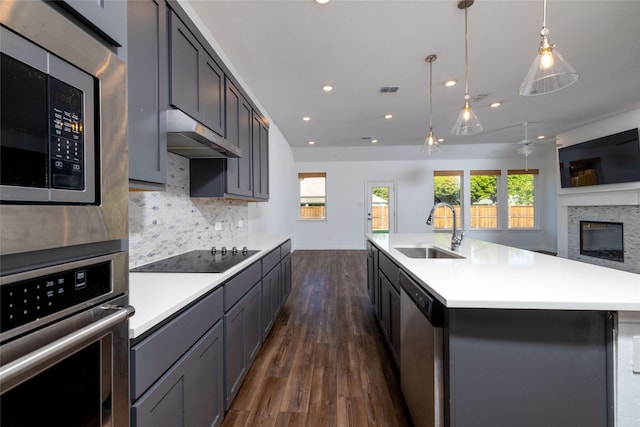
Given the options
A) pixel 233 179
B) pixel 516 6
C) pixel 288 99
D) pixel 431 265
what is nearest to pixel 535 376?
pixel 431 265

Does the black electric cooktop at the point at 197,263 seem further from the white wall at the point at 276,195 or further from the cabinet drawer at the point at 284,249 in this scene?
the white wall at the point at 276,195

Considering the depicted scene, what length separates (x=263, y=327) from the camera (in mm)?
2236

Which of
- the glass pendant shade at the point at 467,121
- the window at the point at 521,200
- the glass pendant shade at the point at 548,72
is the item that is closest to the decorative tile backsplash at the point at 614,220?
the window at the point at 521,200

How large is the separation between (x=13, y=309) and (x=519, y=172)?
9380 mm

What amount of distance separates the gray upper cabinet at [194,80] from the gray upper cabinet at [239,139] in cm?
17

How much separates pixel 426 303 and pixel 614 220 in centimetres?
595

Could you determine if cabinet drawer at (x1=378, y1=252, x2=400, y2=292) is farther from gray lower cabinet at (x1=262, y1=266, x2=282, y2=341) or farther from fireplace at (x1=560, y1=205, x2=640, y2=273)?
fireplace at (x1=560, y1=205, x2=640, y2=273)

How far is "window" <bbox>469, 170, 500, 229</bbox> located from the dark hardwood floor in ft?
18.8

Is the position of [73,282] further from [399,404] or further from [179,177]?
[399,404]

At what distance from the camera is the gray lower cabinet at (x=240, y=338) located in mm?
1519

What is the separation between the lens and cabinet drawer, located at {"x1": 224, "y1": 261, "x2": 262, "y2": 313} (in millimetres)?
1521

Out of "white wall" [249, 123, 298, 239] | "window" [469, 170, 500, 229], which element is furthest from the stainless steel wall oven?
"window" [469, 170, 500, 229]

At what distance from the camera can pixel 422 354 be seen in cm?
126

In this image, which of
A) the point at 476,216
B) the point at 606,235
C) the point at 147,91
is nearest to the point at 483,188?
the point at 476,216
